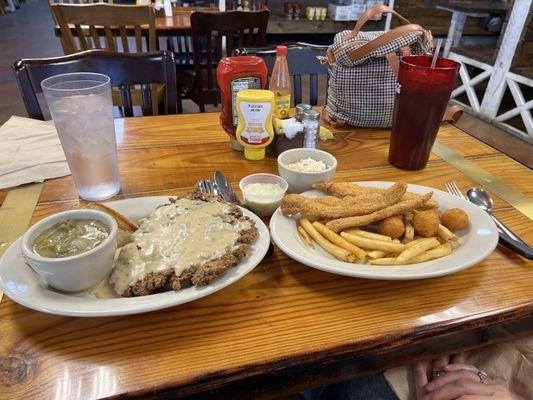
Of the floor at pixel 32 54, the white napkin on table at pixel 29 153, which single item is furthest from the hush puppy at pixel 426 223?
the floor at pixel 32 54

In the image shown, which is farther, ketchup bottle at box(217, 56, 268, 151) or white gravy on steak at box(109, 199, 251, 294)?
ketchup bottle at box(217, 56, 268, 151)

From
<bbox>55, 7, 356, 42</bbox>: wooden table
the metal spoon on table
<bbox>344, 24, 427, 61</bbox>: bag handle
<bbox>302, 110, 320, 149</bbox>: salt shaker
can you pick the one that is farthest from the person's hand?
<bbox>55, 7, 356, 42</bbox>: wooden table

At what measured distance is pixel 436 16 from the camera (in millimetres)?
5984

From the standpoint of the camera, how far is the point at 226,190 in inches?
41.7

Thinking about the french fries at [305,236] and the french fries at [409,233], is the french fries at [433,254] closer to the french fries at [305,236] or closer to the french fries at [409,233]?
A: the french fries at [409,233]

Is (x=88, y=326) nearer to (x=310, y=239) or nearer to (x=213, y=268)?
(x=213, y=268)

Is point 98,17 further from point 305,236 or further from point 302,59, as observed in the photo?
point 305,236

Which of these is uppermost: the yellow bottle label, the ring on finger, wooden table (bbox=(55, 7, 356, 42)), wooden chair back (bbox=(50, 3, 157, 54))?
wooden chair back (bbox=(50, 3, 157, 54))

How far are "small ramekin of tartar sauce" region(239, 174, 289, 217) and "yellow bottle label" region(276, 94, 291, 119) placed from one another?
0.36 m

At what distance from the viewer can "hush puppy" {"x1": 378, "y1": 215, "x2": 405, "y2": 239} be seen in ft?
2.85

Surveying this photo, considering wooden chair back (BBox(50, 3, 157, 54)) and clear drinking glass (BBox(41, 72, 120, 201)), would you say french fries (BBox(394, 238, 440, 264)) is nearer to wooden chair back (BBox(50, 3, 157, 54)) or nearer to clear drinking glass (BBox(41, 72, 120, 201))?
clear drinking glass (BBox(41, 72, 120, 201))

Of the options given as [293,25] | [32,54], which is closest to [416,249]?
[293,25]

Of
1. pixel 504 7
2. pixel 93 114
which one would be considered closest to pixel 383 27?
pixel 504 7

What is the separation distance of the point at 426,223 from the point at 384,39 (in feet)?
2.54
